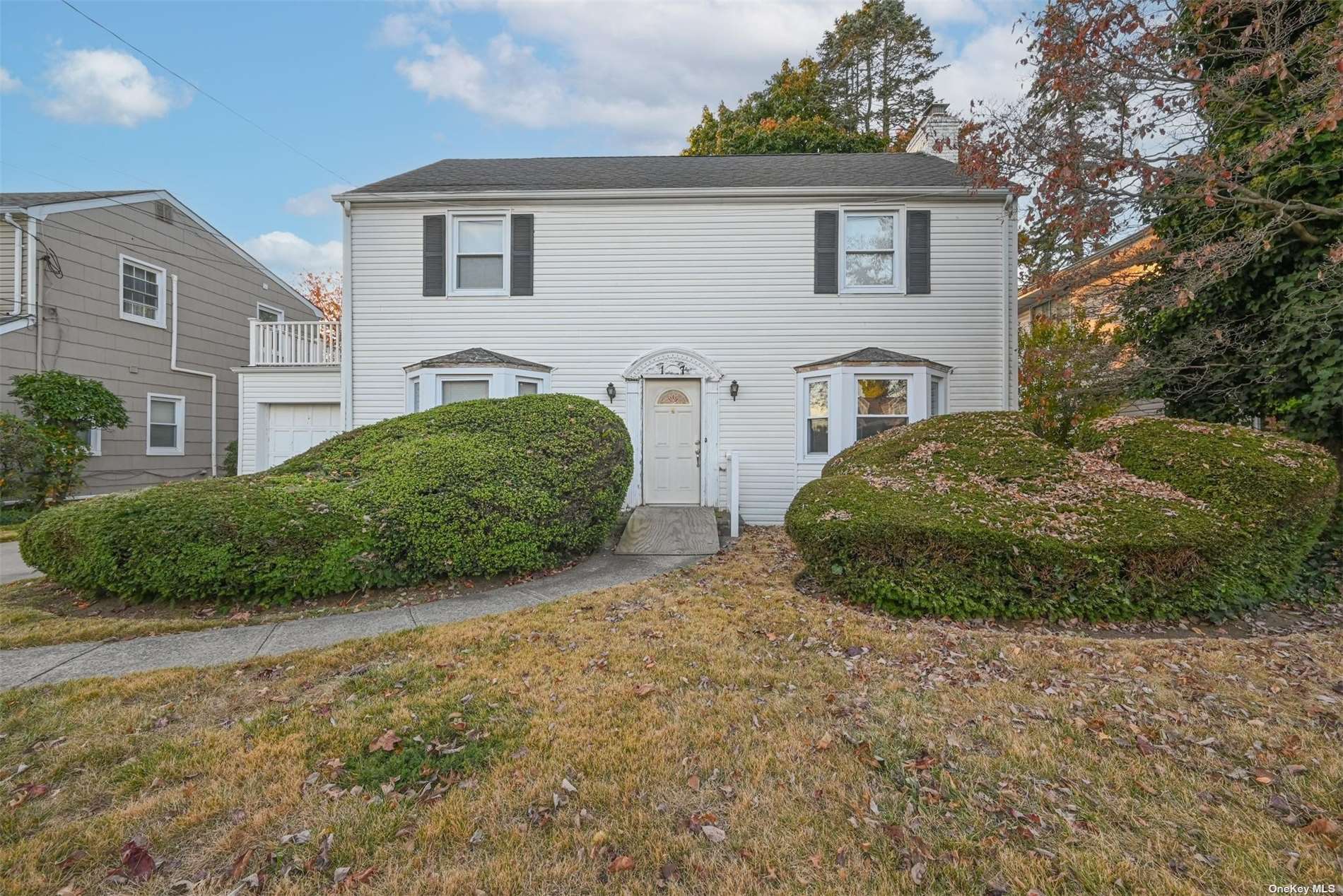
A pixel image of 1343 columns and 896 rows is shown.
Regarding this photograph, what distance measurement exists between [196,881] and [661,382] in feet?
26.0

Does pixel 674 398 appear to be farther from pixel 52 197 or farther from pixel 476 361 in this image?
pixel 52 197

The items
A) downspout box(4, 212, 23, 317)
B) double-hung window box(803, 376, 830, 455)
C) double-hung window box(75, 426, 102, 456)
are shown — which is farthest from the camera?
double-hung window box(75, 426, 102, 456)

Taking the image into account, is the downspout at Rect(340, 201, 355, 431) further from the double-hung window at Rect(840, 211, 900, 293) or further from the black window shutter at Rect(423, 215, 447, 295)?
the double-hung window at Rect(840, 211, 900, 293)

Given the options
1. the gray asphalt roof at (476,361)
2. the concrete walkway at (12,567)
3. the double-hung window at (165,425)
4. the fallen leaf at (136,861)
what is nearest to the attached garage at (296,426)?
the gray asphalt roof at (476,361)

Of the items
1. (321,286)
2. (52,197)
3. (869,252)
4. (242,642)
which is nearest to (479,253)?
(869,252)

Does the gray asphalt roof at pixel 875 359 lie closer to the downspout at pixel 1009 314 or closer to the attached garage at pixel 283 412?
the downspout at pixel 1009 314

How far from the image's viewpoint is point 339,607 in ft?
16.1

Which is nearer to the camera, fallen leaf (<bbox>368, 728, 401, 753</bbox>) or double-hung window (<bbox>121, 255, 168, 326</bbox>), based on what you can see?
fallen leaf (<bbox>368, 728, 401, 753</bbox>)

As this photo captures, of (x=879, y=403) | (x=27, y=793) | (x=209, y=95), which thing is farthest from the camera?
(x=209, y=95)

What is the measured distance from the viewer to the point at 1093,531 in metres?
4.43

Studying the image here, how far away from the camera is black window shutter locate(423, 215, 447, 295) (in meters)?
Answer: 9.16

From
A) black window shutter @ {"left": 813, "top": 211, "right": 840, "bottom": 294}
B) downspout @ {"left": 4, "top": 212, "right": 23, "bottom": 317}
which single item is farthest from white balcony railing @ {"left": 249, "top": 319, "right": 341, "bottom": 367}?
black window shutter @ {"left": 813, "top": 211, "right": 840, "bottom": 294}

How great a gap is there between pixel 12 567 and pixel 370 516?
15.9 ft

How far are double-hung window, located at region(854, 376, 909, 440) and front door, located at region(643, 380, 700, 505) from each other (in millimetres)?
2652
